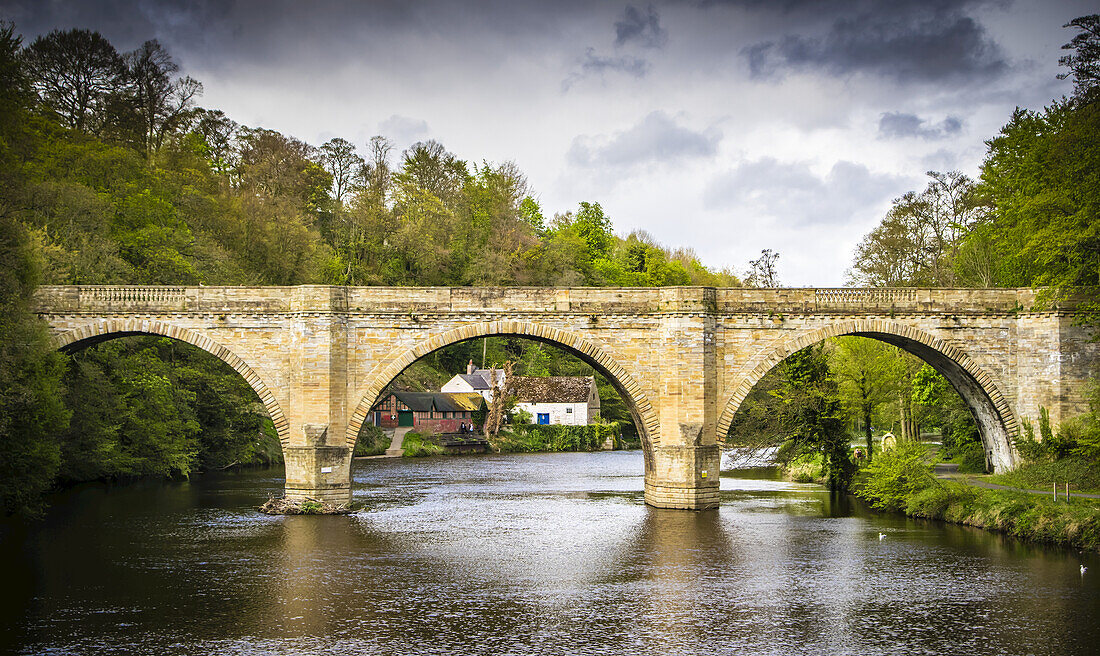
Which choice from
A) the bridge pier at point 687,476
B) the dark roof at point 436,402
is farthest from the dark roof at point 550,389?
the bridge pier at point 687,476

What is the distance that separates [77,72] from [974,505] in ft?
147

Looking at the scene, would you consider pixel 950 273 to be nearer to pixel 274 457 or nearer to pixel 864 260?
pixel 864 260

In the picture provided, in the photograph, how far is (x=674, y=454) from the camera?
32625mm

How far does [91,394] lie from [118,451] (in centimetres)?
282

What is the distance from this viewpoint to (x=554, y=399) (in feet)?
249

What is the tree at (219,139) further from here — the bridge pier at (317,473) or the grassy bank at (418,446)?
the bridge pier at (317,473)

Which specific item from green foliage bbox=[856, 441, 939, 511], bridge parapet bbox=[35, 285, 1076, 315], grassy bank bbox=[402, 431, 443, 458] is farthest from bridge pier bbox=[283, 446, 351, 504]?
grassy bank bbox=[402, 431, 443, 458]

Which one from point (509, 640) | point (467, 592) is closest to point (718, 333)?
point (467, 592)

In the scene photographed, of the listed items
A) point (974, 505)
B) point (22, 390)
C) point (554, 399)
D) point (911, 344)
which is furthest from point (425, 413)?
point (974, 505)

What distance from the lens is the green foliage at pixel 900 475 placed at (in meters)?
31.9

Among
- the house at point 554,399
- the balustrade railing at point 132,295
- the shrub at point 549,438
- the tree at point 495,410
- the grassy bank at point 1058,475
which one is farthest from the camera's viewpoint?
the house at point 554,399

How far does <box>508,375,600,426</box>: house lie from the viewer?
7569 centimetres

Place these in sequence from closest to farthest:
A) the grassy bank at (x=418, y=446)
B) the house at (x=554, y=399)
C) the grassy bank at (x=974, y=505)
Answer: the grassy bank at (x=974, y=505) < the grassy bank at (x=418, y=446) < the house at (x=554, y=399)

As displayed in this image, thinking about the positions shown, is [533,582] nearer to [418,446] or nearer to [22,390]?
[22,390]
